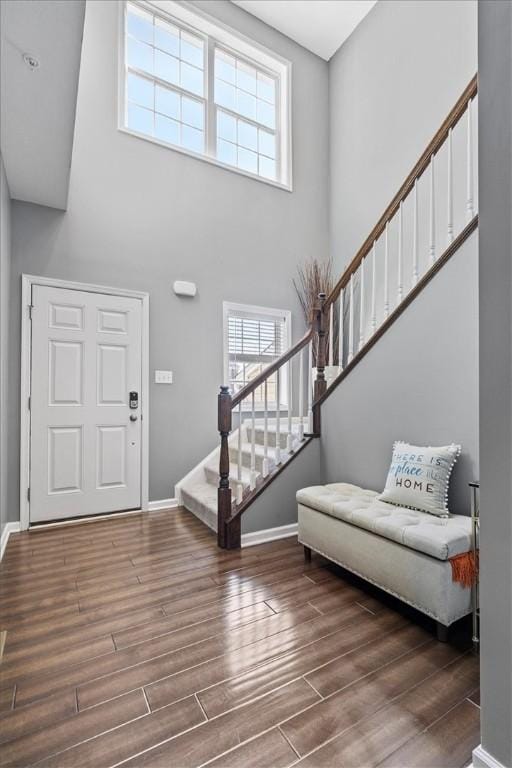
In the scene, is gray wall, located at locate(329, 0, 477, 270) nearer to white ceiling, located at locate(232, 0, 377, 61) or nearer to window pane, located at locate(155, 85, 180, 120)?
white ceiling, located at locate(232, 0, 377, 61)

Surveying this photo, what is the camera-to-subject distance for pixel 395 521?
194cm

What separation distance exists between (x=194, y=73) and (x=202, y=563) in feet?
16.6

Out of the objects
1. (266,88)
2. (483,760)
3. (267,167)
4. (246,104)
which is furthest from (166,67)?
(483,760)

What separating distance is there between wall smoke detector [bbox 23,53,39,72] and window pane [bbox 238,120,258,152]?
124 inches

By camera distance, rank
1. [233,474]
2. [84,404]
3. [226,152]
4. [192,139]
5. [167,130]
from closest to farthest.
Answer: [84,404] → [233,474] → [167,130] → [192,139] → [226,152]

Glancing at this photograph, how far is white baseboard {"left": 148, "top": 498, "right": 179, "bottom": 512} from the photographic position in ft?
12.3

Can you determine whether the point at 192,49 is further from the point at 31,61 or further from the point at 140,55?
the point at 31,61

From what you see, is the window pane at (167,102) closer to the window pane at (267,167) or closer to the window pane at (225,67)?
the window pane at (225,67)

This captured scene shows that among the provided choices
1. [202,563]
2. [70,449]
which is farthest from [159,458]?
[202,563]

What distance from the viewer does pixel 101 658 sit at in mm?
1627

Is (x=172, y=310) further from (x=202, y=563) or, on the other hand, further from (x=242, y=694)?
(x=242, y=694)

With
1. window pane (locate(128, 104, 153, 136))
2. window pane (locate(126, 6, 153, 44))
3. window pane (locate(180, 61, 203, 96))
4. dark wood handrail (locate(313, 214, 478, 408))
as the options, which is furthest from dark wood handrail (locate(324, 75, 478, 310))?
window pane (locate(126, 6, 153, 44))

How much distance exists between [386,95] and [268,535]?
483 centimetres

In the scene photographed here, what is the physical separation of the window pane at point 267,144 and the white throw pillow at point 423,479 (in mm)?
4275
